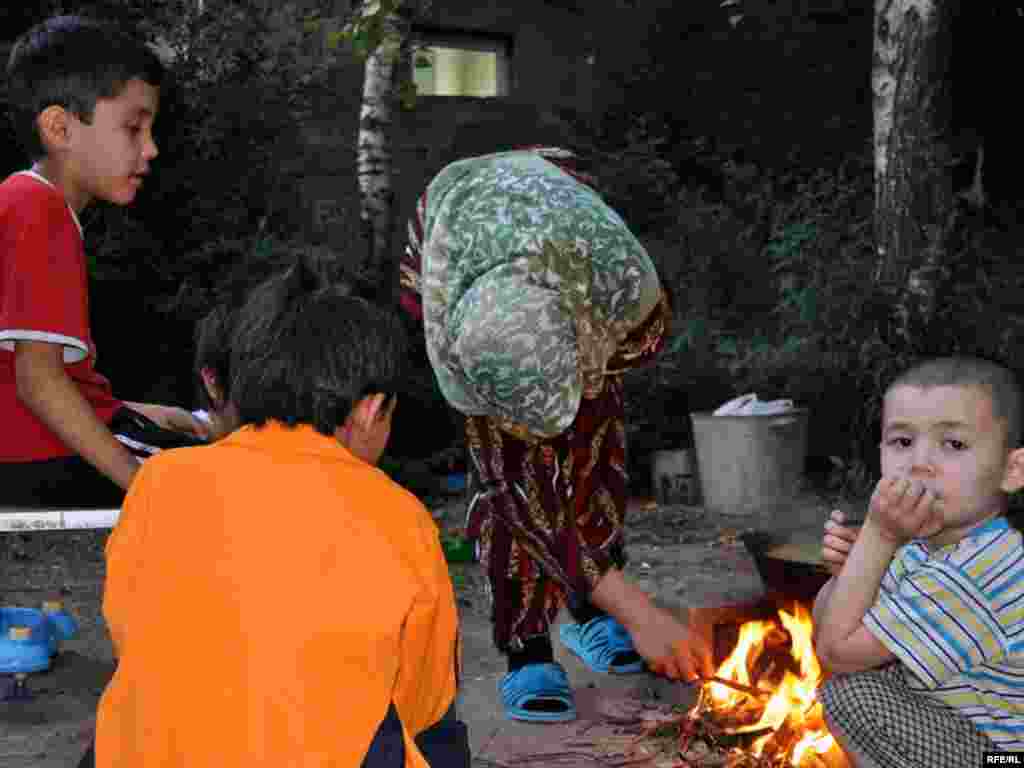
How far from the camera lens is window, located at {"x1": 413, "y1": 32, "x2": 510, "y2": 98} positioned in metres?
12.4

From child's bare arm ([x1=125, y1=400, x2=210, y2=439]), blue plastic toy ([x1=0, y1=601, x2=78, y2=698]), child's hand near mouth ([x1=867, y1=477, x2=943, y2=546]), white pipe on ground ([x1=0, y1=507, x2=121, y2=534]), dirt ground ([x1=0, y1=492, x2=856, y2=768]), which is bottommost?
dirt ground ([x1=0, y1=492, x2=856, y2=768])

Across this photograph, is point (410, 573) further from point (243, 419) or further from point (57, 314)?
point (57, 314)

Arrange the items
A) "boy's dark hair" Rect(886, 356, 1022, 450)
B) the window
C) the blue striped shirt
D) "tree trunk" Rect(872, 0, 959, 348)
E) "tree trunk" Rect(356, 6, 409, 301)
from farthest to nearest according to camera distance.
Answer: the window < "tree trunk" Rect(356, 6, 409, 301) < "tree trunk" Rect(872, 0, 959, 348) < "boy's dark hair" Rect(886, 356, 1022, 450) < the blue striped shirt

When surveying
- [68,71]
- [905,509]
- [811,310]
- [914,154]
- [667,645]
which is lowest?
[667,645]

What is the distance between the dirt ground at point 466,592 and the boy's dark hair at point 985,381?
3.82 feet

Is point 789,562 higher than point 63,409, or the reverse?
point 63,409

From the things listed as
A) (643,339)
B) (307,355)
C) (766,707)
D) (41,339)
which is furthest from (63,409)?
(766,707)

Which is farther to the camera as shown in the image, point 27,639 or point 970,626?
point 27,639

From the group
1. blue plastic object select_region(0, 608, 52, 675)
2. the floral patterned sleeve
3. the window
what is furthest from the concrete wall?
the floral patterned sleeve

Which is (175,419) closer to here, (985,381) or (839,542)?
(839,542)

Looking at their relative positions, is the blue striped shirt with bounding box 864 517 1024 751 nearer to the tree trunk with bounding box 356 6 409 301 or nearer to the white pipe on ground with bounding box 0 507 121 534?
the white pipe on ground with bounding box 0 507 121 534

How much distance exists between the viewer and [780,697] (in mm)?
3143

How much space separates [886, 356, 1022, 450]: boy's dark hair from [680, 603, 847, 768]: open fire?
2.68 ft

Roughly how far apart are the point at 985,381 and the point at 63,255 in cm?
214
